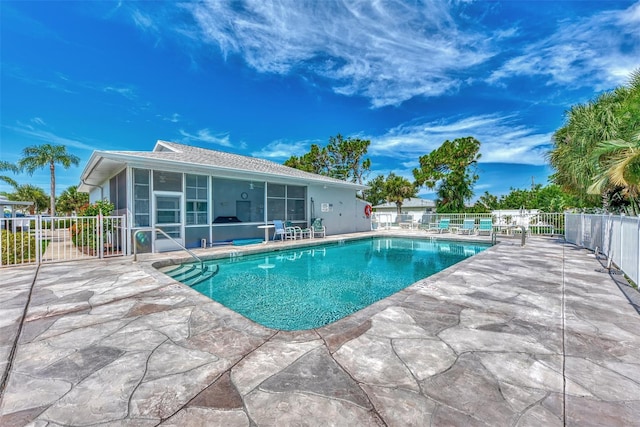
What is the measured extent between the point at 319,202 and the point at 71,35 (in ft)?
44.2

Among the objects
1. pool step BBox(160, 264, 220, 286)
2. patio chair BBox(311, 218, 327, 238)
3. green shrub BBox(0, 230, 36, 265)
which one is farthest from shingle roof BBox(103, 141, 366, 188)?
pool step BBox(160, 264, 220, 286)

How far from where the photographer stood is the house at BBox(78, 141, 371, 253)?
27.9 feet

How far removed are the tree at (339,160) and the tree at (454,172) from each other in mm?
A: 7749

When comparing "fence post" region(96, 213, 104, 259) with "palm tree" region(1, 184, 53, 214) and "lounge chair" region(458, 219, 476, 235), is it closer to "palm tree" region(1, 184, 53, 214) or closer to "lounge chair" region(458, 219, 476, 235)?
"lounge chair" region(458, 219, 476, 235)

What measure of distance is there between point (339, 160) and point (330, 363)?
98.7 feet

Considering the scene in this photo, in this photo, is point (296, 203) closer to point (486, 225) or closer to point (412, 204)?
point (486, 225)

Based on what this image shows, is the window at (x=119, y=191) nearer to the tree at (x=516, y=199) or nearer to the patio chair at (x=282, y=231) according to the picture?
the patio chair at (x=282, y=231)

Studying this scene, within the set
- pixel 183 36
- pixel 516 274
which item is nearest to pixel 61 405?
pixel 516 274

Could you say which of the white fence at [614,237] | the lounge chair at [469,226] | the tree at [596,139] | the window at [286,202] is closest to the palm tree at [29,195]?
the window at [286,202]

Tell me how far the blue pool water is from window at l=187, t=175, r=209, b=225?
2.38 meters

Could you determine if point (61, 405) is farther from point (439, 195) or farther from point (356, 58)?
point (439, 195)

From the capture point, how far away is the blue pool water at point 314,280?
4.56 m

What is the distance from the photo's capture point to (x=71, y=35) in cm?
1176

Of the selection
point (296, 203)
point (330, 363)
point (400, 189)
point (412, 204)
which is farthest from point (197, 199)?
point (412, 204)
